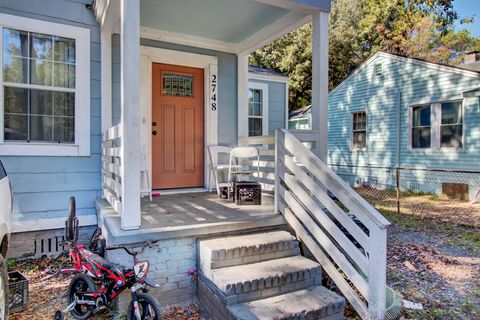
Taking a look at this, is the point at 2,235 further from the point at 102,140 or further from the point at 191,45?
the point at 191,45

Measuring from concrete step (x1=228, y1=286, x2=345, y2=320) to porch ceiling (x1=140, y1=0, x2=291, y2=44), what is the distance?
3181 millimetres

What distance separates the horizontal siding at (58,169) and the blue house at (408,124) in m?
7.13

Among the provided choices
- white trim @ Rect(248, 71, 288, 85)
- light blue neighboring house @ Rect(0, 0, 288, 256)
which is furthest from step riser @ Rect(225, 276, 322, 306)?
white trim @ Rect(248, 71, 288, 85)

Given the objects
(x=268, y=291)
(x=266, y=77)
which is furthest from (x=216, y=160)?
(x=268, y=291)

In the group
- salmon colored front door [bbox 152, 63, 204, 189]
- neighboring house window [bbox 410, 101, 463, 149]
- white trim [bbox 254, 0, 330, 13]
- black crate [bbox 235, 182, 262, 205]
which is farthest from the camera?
neighboring house window [bbox 410, 101, 463, 149]

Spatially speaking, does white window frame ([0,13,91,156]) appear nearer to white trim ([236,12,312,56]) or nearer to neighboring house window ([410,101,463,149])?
white trim ([236,12,312,56])

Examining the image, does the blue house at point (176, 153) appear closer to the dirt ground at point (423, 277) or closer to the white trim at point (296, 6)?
the white trim at point (296, 6)

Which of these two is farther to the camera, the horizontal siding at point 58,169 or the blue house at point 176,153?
the horizontal siding at point 58,169

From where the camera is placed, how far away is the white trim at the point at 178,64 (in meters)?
4.55

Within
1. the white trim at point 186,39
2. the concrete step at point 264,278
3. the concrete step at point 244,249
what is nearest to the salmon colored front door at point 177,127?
the white trim at point 186,39

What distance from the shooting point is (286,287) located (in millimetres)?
2633

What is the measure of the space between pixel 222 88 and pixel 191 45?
2.64 feet

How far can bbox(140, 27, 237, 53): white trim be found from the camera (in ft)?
14.9

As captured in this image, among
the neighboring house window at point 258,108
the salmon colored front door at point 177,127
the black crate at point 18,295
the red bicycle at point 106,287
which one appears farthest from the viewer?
the neighboring house window at point 258,108
